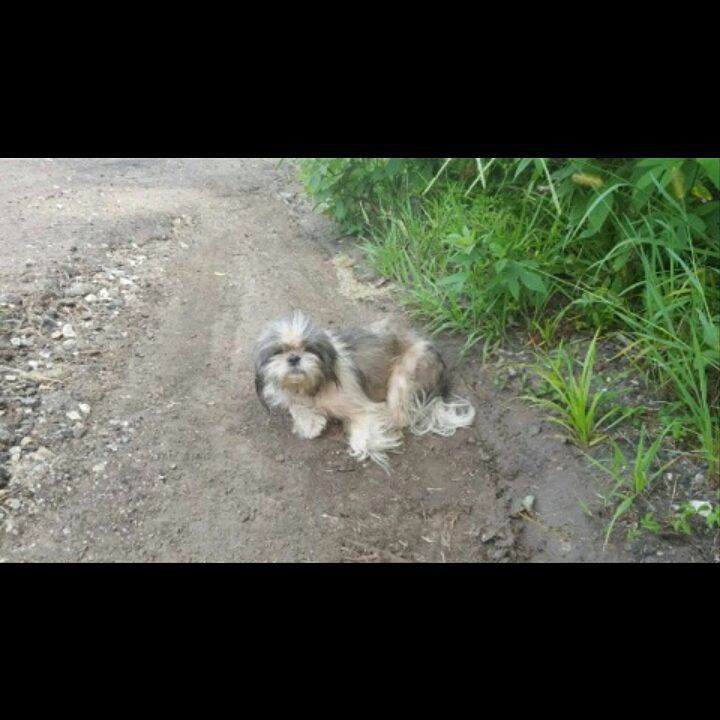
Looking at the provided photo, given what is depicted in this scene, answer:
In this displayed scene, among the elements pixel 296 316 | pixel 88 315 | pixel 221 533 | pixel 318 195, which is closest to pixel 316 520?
pixel 221 533

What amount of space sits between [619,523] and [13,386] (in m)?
3.23

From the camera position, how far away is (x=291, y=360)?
3645 mm

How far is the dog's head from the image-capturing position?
3.66m

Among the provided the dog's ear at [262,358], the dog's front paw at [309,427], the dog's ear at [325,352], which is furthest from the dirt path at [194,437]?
the dog's ear at [325,352]

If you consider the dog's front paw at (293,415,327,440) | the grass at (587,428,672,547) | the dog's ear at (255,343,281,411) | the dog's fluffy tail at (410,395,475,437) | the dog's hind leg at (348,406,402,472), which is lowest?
the dog's front paw at (293,415,327,440)

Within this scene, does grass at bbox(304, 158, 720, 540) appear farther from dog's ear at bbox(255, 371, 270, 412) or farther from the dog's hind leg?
dog's ear at bbox(255, 371, 270, 412)

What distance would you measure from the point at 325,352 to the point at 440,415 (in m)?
0.81

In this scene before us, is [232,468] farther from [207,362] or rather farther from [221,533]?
[207,362]

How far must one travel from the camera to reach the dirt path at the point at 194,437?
2.86 m

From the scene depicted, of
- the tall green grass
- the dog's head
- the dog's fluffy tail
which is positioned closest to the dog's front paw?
the dog's head

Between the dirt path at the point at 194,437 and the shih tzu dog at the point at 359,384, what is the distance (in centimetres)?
14

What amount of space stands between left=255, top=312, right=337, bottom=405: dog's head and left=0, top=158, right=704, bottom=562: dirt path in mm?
233

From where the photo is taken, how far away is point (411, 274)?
493cm

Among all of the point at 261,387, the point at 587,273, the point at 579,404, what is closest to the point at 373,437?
the point at 261,387
